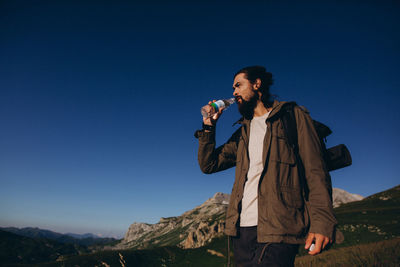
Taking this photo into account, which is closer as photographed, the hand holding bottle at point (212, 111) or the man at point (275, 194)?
the man at point (275, 194)

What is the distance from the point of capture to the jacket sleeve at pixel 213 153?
4.48 metres

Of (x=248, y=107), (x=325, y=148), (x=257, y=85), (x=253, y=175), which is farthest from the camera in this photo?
(x=257, y=85)

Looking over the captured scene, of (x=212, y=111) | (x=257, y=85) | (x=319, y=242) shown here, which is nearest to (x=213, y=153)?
(x=212, y=111)

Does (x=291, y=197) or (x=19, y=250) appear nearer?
(x=291, y=197)

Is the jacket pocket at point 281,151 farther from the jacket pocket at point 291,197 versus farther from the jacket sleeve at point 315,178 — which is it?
the jacket pocket at point 291,197

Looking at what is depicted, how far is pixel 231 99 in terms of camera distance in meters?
5.20

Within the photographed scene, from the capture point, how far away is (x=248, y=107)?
14.2ft

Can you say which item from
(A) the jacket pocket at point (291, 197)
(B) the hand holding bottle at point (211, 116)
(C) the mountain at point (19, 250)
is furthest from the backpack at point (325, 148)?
(C) the mountain at point (19, 250)

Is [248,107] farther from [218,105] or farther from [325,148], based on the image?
[325,148]

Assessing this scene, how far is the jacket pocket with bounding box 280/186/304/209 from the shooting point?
9.66 feet

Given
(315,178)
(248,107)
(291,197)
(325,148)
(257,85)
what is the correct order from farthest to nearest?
(257,85), (248,107), (325,148), (291,197), (315,178)

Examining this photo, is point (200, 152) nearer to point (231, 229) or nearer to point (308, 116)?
point (231, 229)

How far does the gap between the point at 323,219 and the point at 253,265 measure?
110 centimetres

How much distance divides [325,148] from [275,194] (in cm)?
111
